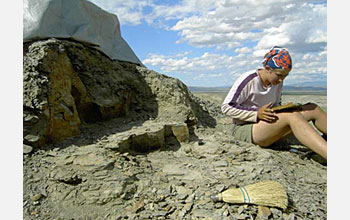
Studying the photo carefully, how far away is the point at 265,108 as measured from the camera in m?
3.41

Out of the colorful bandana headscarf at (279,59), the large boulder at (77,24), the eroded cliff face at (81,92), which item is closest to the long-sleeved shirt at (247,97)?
the colorful bandana headscarf at (279,59)

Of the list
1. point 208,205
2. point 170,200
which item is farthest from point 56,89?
point 208,205

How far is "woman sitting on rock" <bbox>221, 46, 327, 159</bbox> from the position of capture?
3.31 metres

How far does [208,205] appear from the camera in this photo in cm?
242

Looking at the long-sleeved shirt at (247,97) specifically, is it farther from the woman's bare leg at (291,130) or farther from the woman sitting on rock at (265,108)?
the woman's bare leg at (291,130)

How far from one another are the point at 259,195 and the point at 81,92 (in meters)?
2.59

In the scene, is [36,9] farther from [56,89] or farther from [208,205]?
[208,205]

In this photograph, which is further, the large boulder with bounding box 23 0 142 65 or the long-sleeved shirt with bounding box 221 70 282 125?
the large boulder with bounding box 23 0 142 65

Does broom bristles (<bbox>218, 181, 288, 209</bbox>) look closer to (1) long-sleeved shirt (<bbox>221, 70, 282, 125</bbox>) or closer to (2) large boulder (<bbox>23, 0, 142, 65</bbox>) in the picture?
(1) long-sleeved shirt (<bbox>221, 70, 282, 125</bbox>)

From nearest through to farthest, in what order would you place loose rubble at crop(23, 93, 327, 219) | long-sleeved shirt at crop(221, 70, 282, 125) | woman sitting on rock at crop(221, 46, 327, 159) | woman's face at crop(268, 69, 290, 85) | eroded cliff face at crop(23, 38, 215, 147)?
loose rubble at crop(23, 93, 327, 219) → eroded cliff face at crop(23, 38, 215, 147) → woman sitting on rock at crop(221, 46, 327, 159) → woman's face at crop(268, 69, 290, 85) → long-sleeved shirt at crop(221, 70, 282, 125)

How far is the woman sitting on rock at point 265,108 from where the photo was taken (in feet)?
10.9

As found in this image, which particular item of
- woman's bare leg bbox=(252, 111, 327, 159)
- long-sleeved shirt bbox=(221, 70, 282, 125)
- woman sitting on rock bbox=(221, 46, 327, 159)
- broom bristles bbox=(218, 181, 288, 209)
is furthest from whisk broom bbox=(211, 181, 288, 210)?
long-sleeved shirt bbox=(221, 70, 282, 125)

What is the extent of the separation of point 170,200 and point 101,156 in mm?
833

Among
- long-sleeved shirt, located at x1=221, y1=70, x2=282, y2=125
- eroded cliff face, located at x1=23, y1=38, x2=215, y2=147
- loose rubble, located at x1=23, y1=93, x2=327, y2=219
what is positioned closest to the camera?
loose rubble, located at x1=23, y1=93, x2=327, y2=219
